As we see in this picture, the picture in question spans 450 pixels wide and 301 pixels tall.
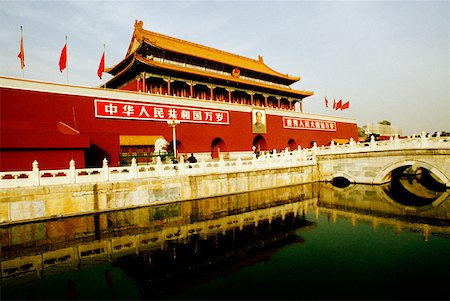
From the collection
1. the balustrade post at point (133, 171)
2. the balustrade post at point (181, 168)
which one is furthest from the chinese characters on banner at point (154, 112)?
the balustrade post at point (181, 168)

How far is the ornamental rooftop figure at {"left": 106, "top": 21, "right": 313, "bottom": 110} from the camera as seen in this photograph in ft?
A: 68.6

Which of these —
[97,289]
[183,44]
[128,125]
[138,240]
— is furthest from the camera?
[183,44]

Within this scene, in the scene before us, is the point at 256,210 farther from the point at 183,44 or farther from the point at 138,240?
the point at 183,44

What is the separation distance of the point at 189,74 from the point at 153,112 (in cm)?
577

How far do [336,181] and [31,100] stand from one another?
65.0ft

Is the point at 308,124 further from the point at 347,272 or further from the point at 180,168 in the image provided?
the point at 347,272

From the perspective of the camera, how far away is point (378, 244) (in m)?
8.59

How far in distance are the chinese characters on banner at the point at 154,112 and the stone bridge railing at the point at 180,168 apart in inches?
165

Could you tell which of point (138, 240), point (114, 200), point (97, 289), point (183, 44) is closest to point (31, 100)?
point (114, 200)

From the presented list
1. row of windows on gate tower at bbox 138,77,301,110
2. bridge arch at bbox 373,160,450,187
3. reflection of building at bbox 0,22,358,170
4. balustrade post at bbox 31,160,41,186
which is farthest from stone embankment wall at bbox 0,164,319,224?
row of windows on gate tower at bbox 138,77,301,110

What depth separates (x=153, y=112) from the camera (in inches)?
708

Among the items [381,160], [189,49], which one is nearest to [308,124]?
[381,160]

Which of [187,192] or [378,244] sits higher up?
[187,192]

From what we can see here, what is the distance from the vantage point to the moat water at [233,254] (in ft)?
19.9
